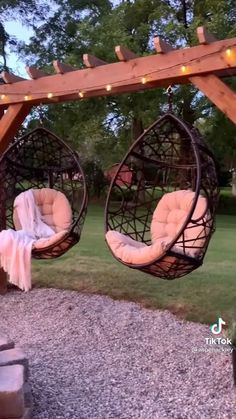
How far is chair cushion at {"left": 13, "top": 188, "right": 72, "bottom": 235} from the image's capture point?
15.1 feet

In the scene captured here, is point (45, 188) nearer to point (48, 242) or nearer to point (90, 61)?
point (48, 242)

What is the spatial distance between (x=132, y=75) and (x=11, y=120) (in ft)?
4.34

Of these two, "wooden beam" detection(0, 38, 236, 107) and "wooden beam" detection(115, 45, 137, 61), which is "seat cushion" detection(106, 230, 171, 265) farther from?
"wooden beam" detection(115, 45, 137, 61)

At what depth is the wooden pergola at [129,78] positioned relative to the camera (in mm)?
2955

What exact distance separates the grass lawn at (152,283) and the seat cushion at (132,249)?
0.70 metres

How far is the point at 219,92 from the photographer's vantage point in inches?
117

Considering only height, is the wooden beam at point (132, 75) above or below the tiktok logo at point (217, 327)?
above

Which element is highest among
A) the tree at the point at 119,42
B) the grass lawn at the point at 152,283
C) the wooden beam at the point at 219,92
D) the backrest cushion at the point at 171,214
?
the tree at the point at 119,42

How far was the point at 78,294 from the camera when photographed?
4.54m

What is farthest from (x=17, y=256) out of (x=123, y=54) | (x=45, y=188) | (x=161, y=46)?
(x=161, y=46)

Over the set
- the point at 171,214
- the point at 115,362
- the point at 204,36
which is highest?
the point at 204,36

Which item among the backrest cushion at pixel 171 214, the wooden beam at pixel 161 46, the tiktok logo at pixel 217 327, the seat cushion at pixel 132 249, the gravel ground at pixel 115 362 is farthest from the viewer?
the backrest cushion at pixel 171 214

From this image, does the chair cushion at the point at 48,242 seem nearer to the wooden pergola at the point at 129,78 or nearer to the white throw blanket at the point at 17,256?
the white throw blanket at the point at 17,256

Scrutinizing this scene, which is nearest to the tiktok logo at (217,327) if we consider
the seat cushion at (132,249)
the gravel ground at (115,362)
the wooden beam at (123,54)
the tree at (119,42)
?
the gravel ground at (115,362)
